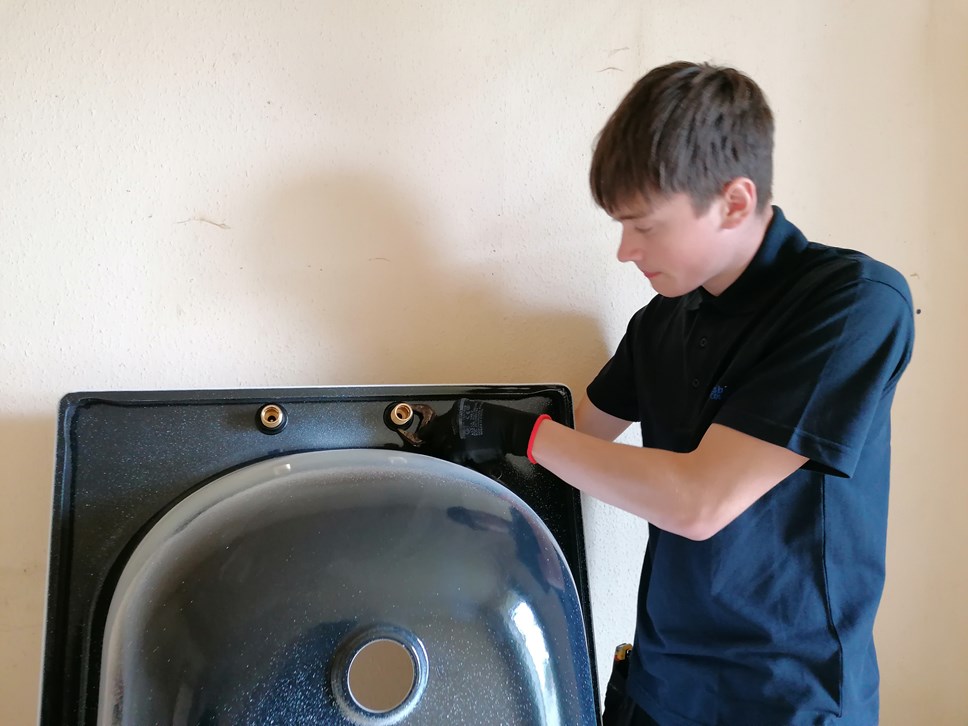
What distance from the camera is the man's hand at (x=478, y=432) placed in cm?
84

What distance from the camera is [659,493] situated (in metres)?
0.74

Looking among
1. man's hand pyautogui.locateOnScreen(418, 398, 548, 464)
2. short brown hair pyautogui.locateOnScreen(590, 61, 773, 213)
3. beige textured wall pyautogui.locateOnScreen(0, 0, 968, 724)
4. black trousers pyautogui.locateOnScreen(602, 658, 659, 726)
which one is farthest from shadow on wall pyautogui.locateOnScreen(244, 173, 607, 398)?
Answer: black trousers pyautogui.locateOnScreen(602, 658, 659, 726)

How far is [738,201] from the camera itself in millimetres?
779

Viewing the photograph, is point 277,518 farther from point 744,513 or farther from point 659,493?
point 744,513

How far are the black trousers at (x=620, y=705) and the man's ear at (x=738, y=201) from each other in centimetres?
60

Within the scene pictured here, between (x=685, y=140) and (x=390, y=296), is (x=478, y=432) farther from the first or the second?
(x=685, y=140)

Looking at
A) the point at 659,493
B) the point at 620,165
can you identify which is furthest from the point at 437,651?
the point at 620,165

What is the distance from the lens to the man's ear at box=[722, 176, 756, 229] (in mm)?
773

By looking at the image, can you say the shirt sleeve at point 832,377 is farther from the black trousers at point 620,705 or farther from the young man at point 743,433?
→ the black trousers at point 620,705

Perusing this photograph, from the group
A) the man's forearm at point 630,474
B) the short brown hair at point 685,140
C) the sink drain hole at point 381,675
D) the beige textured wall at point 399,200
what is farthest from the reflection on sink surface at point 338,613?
the short brown hair at point 685,140

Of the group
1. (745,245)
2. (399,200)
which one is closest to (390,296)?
(399,200)

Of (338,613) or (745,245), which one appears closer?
(338,613)

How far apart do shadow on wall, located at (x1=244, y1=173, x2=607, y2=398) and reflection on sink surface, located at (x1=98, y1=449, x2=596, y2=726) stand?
0.27 m

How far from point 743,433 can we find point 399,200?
1.74 ft
